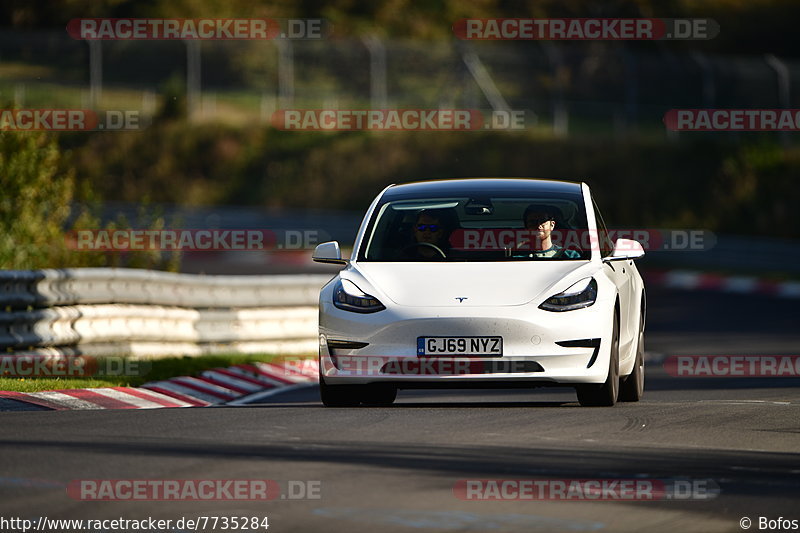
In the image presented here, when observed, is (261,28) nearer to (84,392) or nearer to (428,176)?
(428,176)

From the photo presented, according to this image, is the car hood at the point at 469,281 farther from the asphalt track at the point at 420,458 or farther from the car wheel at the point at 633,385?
the car wheel at the point at 633,385

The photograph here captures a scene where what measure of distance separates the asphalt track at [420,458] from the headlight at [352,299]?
2.26 feet

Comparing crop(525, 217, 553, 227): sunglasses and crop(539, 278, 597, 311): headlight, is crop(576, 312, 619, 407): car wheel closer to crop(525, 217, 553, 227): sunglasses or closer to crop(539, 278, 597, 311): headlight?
crop(539, 278, 597, 311): headlight

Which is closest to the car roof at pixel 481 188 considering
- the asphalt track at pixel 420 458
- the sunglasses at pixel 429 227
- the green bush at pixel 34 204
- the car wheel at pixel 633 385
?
the sunglasses at pixel 429 227

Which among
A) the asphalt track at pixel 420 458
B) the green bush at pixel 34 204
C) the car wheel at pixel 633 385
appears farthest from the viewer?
the green bush at pixel 34 204

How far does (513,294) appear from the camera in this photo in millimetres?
11023

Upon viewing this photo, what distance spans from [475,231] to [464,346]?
1.33m

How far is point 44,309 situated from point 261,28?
47.1 meters

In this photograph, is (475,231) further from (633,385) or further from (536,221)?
(633,385)

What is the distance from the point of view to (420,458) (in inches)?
336

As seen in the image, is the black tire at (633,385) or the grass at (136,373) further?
the grass at (136,373)

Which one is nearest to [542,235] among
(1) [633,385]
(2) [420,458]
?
(1) [633,385]

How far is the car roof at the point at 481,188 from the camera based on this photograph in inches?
480

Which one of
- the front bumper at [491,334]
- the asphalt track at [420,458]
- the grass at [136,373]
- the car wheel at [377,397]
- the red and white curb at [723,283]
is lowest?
the asphalt track at [420,458]
